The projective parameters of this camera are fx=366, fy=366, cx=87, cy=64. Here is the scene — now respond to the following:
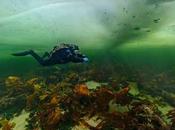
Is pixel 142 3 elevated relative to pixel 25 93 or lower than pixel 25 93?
elevated

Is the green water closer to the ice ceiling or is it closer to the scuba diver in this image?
the ice ceiling

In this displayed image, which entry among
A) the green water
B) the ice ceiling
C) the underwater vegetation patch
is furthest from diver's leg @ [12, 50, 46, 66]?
the ice ceiling

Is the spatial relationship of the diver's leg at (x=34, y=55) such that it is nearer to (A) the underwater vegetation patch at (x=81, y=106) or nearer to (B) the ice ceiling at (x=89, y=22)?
(A) the underwater vegetation patch at (x=81, y=106)

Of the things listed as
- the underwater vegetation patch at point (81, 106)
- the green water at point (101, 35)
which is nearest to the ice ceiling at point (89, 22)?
the green water at point (101, 35)

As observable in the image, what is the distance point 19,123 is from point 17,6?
8.80 metres

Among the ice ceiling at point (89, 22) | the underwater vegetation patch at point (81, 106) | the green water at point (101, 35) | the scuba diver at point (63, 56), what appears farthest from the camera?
the ice ceiling at point (89, 22)

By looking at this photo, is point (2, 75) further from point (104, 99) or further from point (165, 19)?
point (165, 19)

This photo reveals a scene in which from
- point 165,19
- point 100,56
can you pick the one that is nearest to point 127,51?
point 100,56

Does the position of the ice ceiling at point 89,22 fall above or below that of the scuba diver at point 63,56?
above

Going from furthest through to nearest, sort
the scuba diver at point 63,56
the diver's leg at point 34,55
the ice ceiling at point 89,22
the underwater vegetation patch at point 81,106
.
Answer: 1. the ice ceiling at point 89,22
2. the diver's leg at point 34,55
3. the scuba diver at point 63,56
4. the underwater vegetation patch at point 81,106

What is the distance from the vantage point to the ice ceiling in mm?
11766

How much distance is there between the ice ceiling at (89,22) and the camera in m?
11.8

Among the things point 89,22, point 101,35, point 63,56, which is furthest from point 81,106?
point 89,22

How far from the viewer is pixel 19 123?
6543mm
